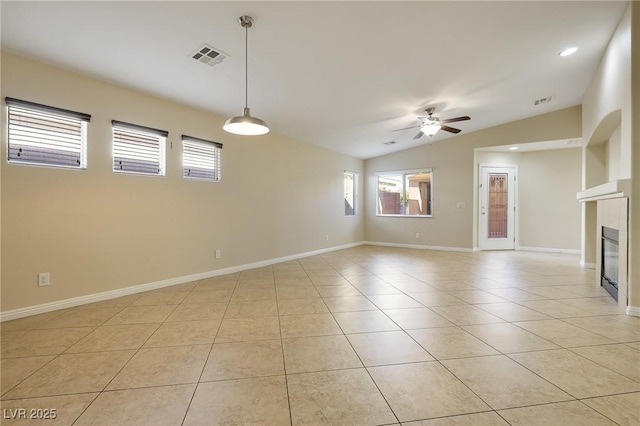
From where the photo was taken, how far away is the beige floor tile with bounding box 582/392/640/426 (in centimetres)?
148

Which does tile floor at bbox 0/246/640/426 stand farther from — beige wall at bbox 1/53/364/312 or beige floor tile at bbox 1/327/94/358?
beige wall at bbox 1/53/364/312

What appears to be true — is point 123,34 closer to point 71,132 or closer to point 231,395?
point 71,132

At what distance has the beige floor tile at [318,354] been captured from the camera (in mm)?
2000

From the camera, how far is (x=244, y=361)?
2076 millimetres

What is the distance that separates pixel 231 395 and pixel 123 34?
321 centimetres

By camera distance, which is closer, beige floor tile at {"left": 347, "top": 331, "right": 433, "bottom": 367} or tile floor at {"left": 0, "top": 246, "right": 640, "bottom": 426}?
tile floor at {"left": 0, "top": 246, "right": 640, "bottom": 426}

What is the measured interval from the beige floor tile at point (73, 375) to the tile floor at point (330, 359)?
0.01 m

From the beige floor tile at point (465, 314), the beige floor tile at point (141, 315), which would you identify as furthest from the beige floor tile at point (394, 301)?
the beige floor tile at point (141, 315)

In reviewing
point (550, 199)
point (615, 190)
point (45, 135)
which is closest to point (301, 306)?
point (45, 135)

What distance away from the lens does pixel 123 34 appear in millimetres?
2617

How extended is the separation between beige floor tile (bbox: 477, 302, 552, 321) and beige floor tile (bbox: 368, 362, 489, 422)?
Result: 1446 mm

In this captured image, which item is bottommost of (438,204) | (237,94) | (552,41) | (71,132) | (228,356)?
(228,356)

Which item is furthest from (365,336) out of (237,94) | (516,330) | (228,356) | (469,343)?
(237,94)

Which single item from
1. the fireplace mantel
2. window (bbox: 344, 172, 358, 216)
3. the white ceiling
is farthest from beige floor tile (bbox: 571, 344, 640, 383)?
window (bbox: 344, 172, 358, 216)
